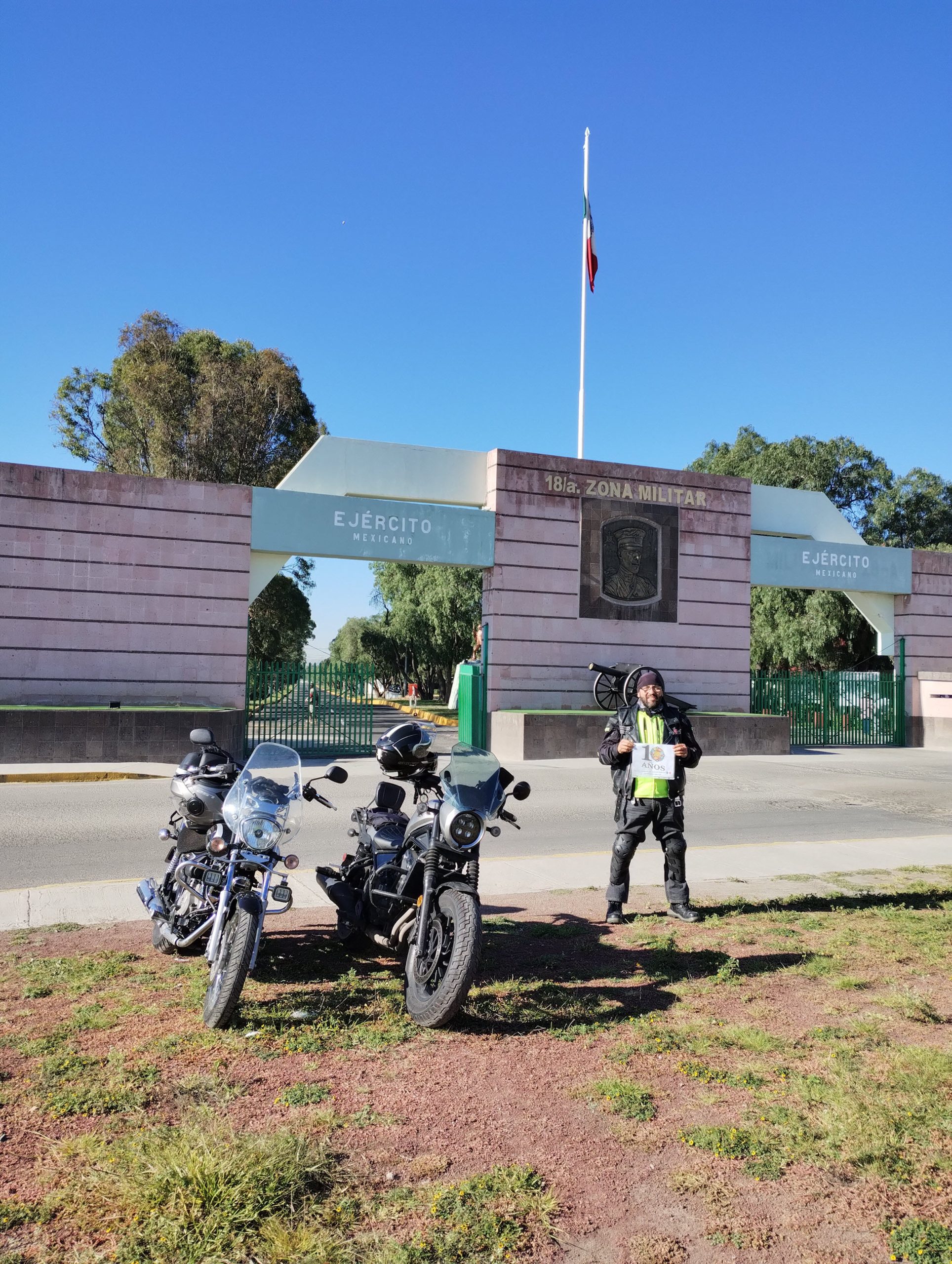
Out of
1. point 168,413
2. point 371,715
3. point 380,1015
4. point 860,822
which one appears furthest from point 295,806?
point 168,413

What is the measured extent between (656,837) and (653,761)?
0.53m

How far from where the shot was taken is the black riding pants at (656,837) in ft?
21.6

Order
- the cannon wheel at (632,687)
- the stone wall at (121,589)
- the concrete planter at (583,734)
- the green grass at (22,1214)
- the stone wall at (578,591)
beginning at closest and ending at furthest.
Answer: the green grass at (22,1214) < the cannon wheel at (632,687) < the stone wall at (121,589) < the concrete planter at (583,734) < the stone wall at (578,591)

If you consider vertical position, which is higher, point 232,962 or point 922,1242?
point 232,962

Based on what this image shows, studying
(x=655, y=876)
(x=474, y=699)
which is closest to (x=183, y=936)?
(x=655, y=876)

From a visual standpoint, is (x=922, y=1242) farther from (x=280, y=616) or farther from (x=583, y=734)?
(x=280, y=616)

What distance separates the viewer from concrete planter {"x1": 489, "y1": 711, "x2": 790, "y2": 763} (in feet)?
64.3

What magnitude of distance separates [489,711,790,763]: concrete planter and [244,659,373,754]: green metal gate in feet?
9.34

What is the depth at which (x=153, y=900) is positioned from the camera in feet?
17.2

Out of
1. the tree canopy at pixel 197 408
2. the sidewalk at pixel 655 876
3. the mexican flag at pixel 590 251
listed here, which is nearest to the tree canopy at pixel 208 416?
the tree canopy at pixel 197 408

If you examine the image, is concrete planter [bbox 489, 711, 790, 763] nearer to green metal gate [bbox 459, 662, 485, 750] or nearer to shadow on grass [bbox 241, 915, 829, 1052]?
green metal gate [bbox 459, 662, 485, 750]

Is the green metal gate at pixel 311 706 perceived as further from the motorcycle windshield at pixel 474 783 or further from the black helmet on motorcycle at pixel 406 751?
the motorcycle windshield at pixel 474 783

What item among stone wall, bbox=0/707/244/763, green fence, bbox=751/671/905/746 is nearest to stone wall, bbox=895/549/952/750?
green fence, bbox=751/671/905/746

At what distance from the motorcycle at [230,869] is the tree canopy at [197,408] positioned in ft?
104
